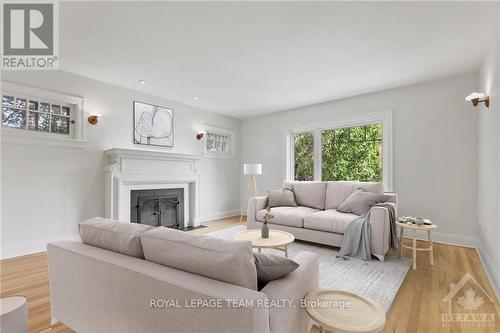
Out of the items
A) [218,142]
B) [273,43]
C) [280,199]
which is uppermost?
[273,43]

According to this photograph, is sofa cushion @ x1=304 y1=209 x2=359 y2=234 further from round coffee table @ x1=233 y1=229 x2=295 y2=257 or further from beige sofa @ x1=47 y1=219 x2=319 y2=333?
beige sofa @ x1=47 y1=219 x2=319 y2=333

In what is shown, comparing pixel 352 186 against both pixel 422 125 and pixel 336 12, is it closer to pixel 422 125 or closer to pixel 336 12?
pixel 422 125

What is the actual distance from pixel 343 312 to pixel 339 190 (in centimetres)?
315

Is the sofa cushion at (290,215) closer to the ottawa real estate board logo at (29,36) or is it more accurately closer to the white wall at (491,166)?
the white wall at (491,166)

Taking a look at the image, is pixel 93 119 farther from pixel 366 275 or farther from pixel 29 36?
pixel 366 275

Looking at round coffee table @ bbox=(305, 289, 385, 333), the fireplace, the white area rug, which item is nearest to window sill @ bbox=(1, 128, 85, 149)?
the fireplace

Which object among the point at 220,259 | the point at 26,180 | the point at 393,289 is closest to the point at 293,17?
the point at 220,259

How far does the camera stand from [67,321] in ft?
5.31

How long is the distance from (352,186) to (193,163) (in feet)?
10.2

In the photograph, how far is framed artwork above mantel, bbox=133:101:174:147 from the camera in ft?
14.7

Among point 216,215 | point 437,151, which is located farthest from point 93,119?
point 437,151

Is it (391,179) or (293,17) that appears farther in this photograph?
(391,179)

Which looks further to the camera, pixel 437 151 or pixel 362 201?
pixel 437 151

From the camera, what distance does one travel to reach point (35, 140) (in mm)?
3324
